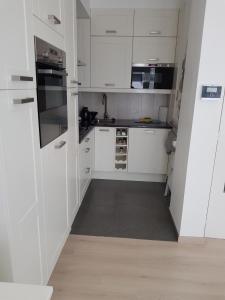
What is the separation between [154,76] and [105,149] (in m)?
1.21

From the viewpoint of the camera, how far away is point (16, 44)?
1037 mm

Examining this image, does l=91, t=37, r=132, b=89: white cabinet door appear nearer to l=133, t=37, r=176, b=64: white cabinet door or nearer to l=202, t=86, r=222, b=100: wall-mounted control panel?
l=133, t=37, r=176, b=64: white cabinet door

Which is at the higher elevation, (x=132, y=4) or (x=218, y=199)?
(x=132, y=4)

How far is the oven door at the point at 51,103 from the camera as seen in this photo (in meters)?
1.38

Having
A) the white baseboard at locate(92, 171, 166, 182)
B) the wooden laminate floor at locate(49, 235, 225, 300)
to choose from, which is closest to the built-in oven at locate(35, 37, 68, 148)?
the wooden laminate floor at locate(49, 235, 225, 300)

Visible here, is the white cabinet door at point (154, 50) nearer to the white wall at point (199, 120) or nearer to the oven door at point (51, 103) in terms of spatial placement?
the white wall at point (199, 120)

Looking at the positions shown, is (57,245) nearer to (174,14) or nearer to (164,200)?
(164,200)

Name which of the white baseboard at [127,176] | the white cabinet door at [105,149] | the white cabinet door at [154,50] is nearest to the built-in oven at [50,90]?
the white cabinet door at [105,149]

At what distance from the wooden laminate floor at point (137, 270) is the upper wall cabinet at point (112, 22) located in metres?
2.56

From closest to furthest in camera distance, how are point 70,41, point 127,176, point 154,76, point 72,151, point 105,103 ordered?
point 70,41
point 72,151
point 154,76
point 127,176
point 105,103

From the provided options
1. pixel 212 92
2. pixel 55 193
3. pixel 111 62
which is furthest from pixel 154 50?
pixel 55 193

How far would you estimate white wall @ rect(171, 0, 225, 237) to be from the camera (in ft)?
5.59

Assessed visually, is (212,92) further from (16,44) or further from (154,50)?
(154,50)

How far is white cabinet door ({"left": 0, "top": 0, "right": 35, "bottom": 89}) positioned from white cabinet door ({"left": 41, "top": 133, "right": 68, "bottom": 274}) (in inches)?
19.0
